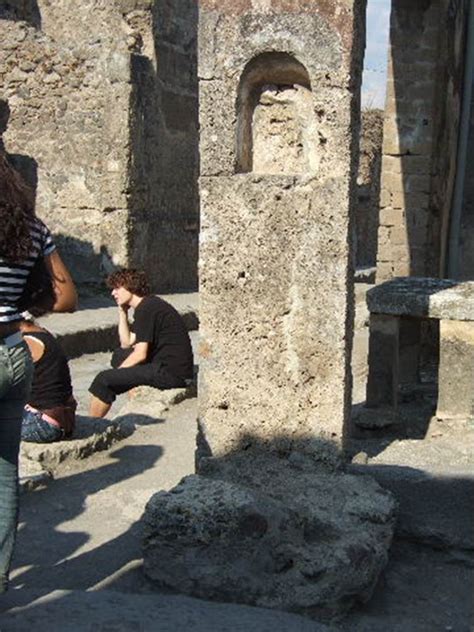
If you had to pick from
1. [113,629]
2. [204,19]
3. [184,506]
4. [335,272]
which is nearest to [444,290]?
[335,272]

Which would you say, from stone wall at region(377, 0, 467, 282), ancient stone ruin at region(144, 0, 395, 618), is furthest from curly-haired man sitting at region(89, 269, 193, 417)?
stone wall at region(377, 0, 467, 282)

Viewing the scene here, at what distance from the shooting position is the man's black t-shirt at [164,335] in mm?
6250

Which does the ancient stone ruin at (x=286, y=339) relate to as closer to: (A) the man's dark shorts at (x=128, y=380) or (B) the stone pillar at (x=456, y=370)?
(B) the stone pillar at (x=456, y=370)

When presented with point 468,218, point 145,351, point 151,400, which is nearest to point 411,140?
point 468,218

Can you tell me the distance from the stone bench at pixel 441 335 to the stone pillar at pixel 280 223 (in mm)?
1575

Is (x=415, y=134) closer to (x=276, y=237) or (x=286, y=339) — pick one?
(x=276, y=237)

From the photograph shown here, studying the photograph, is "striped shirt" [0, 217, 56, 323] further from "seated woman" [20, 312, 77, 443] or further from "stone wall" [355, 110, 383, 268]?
"stone wall" [355, 110, 383, 268]

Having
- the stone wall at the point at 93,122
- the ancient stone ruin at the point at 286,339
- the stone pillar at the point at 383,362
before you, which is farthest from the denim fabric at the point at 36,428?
the stone wall at the point at 93,122

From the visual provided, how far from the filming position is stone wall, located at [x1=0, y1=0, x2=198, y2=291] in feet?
A: 40.0

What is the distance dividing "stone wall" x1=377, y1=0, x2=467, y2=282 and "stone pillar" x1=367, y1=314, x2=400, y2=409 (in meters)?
2.22

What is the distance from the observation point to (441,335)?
549cm

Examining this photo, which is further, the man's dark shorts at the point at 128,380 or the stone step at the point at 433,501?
the man's dark shorts at the point at 128,380

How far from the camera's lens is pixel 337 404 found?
3977 mm

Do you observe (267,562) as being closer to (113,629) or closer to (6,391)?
(113,629)
